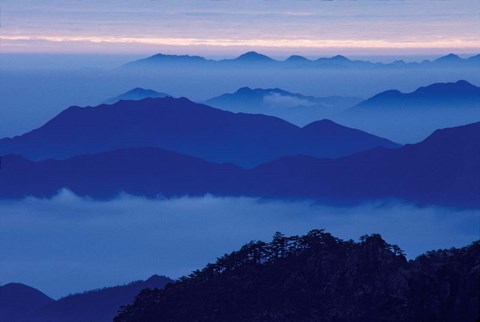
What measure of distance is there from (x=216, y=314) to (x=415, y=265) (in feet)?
54.9

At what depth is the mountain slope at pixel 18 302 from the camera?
179000mm

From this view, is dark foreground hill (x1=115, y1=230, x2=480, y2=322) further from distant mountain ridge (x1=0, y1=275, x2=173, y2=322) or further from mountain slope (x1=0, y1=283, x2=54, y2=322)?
mountain slope (x1=0, y1=283, x2=54, y2=322)

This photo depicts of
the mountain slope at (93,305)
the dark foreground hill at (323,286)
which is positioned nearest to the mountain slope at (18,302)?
the mountain slope at (93,305)

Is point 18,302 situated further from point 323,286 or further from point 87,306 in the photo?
point 323,286

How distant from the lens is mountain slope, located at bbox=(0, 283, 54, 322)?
179 meters

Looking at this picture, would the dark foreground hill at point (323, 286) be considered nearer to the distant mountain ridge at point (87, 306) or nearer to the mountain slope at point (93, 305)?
the distant mountain ridge at point (87, 306)

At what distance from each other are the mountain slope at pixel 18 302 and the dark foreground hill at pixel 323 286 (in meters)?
98.4

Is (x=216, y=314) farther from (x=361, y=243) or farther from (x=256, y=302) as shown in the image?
(x=361, y=243)

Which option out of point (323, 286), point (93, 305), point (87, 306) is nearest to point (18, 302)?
point (87, 306)

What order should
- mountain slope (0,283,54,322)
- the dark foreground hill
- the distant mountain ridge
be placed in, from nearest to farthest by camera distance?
1. the dark foreground hill
2. the distant mountain ridge
3. mountain slope (0,283,54,322)

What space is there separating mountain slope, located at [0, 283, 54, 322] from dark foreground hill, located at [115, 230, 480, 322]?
98356mm

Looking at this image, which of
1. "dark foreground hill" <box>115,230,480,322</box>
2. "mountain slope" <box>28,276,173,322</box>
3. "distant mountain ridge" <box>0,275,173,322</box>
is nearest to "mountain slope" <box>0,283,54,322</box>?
"distant mountain ridge" <box>0,275,173,322</box>

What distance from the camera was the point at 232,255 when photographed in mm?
82812

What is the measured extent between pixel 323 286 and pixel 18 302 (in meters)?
128
